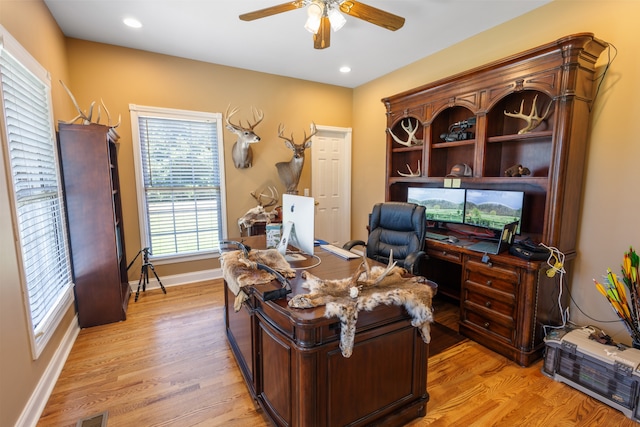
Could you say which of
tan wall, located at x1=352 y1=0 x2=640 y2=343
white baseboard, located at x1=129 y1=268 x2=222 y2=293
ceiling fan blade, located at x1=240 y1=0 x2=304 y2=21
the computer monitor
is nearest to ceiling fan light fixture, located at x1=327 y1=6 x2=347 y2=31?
ceiling fan blade, located at x1=240 y1=0 x2=304 y2=21

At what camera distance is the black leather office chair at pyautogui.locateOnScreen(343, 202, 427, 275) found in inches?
108

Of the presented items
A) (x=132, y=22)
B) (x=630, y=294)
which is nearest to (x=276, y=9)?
(x=132, y=22)

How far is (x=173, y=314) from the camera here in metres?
3.11

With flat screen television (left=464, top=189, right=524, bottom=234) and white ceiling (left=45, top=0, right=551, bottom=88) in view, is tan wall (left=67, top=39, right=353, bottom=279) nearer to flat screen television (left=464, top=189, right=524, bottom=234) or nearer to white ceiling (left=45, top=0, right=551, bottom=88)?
white ceiling (left=45, top=0, right=551, bottom=88)

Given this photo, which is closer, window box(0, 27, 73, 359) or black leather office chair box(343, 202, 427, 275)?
window box(0, 27, 73, 359)

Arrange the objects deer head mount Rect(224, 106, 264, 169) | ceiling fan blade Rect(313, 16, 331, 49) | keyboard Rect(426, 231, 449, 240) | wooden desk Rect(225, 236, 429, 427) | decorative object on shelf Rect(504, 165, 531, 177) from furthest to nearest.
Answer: deer head mount Rect(224, 106, 264, 169) → keyboard Rect(426, 231, 449, 240) → decorative object on shelf Rect(504, 165, 531, 177) → ceiling fan blade Rect(313, 16, 331, 49) → wooden desk Rect(225, 236, 429, 427)

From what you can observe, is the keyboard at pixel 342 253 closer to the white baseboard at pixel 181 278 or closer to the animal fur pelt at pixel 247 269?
the animal fur pelt at pixel 247 269

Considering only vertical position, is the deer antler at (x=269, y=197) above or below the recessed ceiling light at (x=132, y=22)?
below

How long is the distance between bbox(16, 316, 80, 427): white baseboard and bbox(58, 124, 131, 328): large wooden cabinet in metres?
0.26

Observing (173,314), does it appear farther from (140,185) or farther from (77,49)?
(77,49)

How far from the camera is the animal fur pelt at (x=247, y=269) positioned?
5.56 ft

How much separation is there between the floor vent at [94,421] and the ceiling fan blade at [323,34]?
280cm

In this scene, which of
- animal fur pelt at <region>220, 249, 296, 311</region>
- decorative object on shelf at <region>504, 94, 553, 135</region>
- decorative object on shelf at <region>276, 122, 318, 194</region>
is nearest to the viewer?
animal fur pelt at <region>220, 249, 296, 311</region>

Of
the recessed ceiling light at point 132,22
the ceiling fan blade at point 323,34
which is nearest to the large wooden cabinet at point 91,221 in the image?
the recessed ceiling light at point 132,22
